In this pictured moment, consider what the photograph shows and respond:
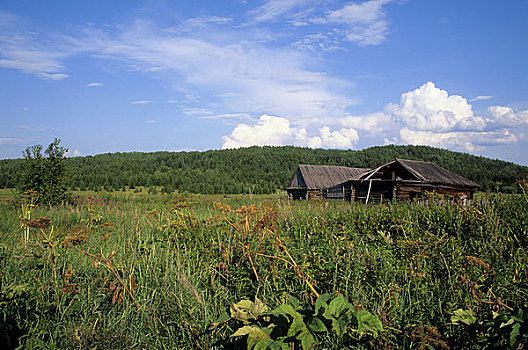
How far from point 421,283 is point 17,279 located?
488cm

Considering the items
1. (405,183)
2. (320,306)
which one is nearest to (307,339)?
(320,306)

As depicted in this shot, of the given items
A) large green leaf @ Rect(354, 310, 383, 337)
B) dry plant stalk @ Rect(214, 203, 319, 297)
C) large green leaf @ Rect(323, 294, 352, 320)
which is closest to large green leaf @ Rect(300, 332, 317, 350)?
large green leaf @ Rect(323, 294, 352, 320)

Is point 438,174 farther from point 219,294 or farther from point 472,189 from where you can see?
point 219,294

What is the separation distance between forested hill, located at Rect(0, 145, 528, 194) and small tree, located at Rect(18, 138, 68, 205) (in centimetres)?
4399

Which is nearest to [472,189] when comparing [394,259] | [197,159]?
[394,259]

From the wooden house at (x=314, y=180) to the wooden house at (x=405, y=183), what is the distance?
11.2 metres

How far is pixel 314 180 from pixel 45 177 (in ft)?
103

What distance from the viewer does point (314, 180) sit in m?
41.3

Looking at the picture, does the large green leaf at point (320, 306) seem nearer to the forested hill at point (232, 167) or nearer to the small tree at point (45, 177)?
the small tree at point (45, 177)

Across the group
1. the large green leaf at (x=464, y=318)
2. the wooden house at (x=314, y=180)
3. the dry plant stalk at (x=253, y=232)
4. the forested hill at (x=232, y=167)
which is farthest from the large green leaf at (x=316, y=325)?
the forested hill at (x=232, y=167)

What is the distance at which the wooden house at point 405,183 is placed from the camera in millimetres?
24822

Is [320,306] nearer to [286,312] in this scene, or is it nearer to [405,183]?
[286,312]

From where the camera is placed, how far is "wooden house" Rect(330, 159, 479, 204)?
977 inches

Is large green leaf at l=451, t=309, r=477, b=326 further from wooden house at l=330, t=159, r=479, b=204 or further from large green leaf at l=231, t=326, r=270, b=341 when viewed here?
wooden house at l=330, t=159, r=479, b=204
